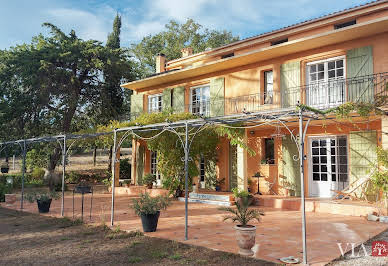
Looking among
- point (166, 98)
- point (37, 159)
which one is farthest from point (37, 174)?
point (166, 98)

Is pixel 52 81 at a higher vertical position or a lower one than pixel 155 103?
higher

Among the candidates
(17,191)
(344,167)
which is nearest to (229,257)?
(344,167)

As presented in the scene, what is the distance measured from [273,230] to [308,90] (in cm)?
550

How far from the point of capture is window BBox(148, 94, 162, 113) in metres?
15.7

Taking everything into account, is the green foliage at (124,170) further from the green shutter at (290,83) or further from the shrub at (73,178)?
the green shutter at (290,83)

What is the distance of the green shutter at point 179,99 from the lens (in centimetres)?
1425

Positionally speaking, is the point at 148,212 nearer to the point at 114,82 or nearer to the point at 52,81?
the point at 52,81

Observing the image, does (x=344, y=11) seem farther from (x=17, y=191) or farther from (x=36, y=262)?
(x=17, y=191)

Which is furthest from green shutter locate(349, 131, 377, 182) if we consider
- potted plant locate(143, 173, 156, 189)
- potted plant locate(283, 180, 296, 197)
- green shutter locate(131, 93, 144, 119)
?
green shutter locate(131, 93, 144, 119)

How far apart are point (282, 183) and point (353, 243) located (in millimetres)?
5605

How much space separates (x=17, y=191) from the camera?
1514 centimetres

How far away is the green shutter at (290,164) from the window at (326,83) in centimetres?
161

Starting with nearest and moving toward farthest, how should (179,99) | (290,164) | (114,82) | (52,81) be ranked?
(290,164)
(179,99)
(52,81)
(114,82)

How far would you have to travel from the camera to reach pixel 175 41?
28156 mm
